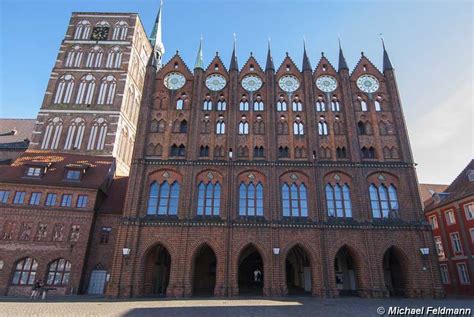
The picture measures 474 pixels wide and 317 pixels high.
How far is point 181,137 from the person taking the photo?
26.6 metres

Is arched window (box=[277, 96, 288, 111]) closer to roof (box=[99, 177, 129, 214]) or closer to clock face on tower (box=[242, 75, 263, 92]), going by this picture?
clock face on tower (box=[242, 75, 263, 92])

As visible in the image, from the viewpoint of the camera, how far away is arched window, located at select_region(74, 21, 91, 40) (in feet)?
137

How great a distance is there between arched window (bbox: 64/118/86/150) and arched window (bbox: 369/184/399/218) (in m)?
32.1

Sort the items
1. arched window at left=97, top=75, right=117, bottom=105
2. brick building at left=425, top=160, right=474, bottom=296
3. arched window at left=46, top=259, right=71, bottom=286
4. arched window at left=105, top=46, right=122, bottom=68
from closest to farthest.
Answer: arched window at left=46, top=259, right=71, bottom=286, brick building at left=425, top=160, right=474, bottom=296, arched window at left=97, top=75, right=117, bottom=105, arched window at left=105, top=46, right=122, bottom=68

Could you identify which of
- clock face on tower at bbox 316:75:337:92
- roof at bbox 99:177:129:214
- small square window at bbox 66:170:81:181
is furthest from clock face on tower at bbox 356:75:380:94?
small square window at bbox 66:170:81:181

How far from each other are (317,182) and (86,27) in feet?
130

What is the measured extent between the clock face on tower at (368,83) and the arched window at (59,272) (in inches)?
1224

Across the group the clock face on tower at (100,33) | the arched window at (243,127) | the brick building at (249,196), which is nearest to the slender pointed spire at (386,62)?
the brick building at (249,196)

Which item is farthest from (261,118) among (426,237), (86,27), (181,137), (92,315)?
(86,27)

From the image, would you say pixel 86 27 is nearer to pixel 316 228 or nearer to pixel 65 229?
pixel 65 229

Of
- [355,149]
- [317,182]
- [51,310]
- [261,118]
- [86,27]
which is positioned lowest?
[51,310]

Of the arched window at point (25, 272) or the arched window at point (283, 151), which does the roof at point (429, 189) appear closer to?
the arched window at point (283, 151)

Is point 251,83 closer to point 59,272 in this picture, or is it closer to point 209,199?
point 209,199

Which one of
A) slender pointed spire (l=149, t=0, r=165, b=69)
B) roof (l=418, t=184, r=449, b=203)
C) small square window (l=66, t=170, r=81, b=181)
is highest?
slender pointed spire (l=149, t=0, r=165, b=69)
